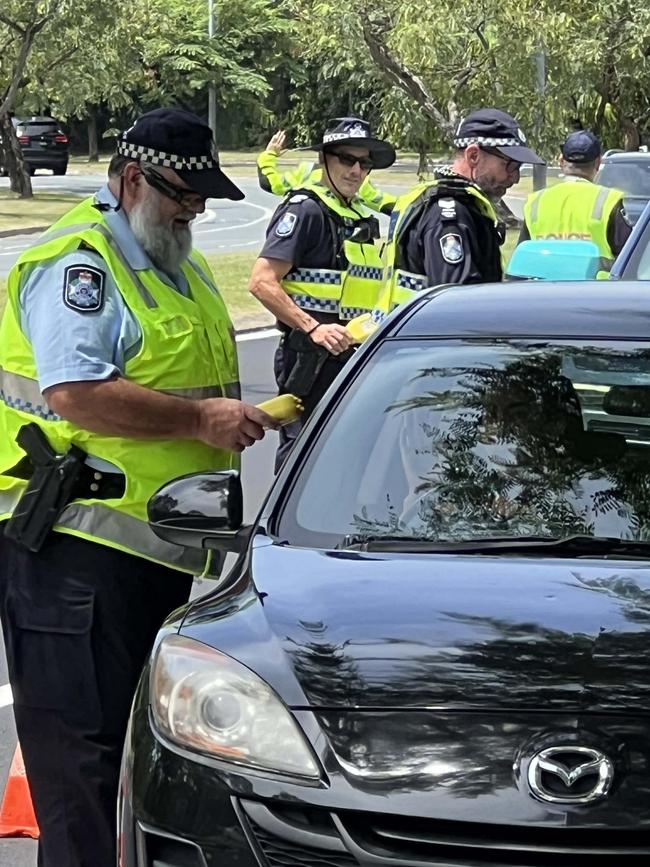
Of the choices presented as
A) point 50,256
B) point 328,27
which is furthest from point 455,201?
point 328,27

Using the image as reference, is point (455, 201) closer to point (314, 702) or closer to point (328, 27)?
point (314, 702)

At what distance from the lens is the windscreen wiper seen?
2.94 m

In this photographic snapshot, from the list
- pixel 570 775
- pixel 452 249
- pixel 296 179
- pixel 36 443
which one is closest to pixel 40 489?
pixel 36 443

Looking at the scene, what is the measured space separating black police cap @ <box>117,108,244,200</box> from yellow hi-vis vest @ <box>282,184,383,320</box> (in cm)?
258

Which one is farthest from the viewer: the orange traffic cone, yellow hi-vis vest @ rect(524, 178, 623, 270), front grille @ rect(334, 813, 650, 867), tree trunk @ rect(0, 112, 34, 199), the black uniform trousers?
tree trunk @ rect(0, 112, 34, 199)

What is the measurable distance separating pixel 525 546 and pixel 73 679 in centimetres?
108

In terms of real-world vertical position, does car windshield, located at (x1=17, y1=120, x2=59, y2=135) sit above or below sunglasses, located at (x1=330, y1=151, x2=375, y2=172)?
below

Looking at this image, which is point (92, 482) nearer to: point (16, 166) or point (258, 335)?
point (258, 335)

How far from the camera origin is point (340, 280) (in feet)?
20.4

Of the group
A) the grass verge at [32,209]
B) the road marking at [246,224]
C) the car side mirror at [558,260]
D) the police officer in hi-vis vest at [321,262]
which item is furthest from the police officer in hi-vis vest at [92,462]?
the road marking at [246,224]

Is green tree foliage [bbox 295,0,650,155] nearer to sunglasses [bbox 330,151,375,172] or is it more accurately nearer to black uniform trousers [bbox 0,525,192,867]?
sunglasses [bbox 330,151,375,172]

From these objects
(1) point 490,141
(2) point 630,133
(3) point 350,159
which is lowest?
(2) point 630,133

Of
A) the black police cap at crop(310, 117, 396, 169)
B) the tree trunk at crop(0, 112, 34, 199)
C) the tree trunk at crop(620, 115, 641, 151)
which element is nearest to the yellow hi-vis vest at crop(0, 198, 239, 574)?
the black police cap at crop(310, 117, 396, 169)

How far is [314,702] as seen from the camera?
2447 millimetres
